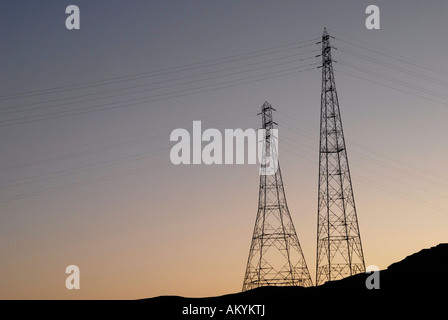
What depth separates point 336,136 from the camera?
6938 cm

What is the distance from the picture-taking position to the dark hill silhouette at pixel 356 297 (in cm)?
5194

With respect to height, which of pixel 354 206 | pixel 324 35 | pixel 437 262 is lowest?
pixel 437 262

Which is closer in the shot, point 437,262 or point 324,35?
point 437,262

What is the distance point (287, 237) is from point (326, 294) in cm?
1711

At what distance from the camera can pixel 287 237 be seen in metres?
Result: 74.8

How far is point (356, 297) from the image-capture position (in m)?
55.0

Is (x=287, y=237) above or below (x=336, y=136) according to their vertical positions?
below

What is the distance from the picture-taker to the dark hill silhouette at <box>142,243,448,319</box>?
5194 centimetres
